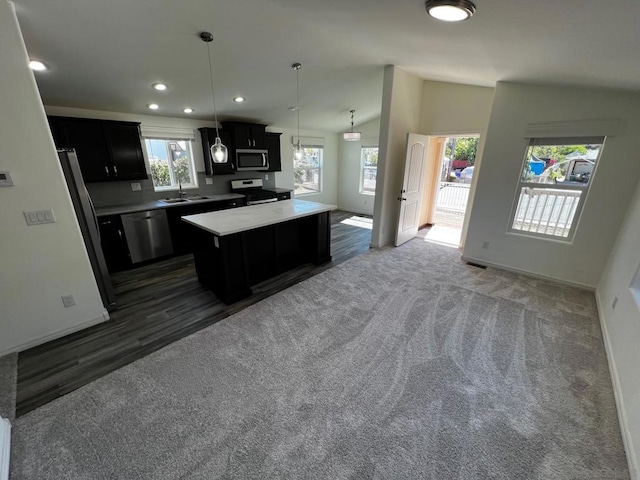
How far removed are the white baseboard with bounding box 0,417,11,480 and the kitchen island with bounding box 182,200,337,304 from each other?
5.41ft

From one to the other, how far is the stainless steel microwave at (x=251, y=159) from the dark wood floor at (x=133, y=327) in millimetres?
2249

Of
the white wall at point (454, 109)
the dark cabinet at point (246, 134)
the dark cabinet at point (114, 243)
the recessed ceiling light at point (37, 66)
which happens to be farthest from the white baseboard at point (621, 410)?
the dark cabinet at point (246, 134)

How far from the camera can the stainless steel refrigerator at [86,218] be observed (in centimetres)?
234

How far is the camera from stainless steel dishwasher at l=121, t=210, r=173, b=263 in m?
3.70

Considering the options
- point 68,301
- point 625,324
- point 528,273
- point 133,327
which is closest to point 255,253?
point 133,327

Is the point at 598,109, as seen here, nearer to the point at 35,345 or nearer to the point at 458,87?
the point at 458,87

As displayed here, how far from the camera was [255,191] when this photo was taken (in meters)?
5.62

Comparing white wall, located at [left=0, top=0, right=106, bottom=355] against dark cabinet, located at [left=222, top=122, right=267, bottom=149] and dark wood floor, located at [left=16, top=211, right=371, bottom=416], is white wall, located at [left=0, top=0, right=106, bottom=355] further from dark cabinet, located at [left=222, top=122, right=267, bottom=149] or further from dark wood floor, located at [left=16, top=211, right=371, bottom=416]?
dark cabinet, located at [left=222, top=122, right=267, bottom=149]

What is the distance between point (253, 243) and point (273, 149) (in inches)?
123

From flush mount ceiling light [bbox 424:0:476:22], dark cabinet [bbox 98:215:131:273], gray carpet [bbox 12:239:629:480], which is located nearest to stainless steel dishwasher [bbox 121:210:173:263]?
dark cabinet [bbox 98:215:131:273]

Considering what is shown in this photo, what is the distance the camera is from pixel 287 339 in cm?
233

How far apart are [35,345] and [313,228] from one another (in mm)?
3093

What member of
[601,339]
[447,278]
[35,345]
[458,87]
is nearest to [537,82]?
[458,87]

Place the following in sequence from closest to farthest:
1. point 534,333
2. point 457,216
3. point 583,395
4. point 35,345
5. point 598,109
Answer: point 583,395 < point 35,345 < point 534,333 < point 598,109 < point 457,216
